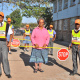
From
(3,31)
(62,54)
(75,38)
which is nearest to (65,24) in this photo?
(62,54)

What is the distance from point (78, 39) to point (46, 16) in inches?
1032

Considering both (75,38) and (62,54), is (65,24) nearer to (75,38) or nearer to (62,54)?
(62,54)

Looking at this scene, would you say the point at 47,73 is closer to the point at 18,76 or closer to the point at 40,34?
the point at 18,76

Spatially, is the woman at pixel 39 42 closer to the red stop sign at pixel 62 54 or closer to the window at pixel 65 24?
the red stop sign at pixel 62 54

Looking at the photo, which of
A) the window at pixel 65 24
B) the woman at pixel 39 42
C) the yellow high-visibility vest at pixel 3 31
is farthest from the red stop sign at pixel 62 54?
the window at pixel 65 24

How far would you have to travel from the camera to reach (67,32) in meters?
21.1

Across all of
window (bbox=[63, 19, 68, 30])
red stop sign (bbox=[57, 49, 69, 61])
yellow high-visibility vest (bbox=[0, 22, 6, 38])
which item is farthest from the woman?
window (bbox=[63, 19, 68, 30])

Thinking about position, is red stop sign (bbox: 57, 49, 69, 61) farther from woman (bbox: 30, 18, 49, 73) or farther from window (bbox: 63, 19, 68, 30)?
window (bbox: 63, 19, 68, 30)

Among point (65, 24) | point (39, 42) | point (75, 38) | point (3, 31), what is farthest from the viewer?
point (65, 24)

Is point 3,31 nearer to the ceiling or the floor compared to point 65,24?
nearer to the floor

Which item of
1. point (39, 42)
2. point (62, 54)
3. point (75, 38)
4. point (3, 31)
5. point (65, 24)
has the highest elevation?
point (65, 24)

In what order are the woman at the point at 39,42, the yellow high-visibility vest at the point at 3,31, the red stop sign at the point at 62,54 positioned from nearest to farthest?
the yellow high-visibility vest at the point at 3,31 < the woman at the point at 39,42 < the red stop sign at the point at 62,54

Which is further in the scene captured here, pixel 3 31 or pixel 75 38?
pixel 75 38

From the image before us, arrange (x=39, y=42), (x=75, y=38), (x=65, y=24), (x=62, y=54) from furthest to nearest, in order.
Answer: (x=65, y=24) → (x=62, y=54) → (x=39, y=42) → (x=75, y=38)
